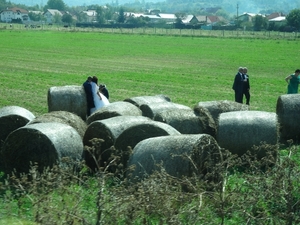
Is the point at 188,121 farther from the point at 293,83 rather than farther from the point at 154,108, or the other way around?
the point at 293,83

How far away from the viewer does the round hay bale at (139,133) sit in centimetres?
1252

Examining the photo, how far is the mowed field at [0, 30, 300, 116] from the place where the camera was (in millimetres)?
28220

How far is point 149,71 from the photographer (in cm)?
4138

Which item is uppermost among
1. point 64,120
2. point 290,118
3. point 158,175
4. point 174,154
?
point 158,175

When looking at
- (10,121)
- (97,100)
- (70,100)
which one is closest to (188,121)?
(10,121)

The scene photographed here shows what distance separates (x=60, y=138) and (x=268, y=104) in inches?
555

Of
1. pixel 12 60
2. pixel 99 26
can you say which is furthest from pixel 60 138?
pixel 99 26

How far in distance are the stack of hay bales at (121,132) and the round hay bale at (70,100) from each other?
6.28 m

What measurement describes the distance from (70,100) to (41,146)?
25.7 feet

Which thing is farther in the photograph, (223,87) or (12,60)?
(12,60)

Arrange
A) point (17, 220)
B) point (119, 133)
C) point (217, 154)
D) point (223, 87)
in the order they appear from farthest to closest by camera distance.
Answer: point (223, 87) < point (119, 133) < point (217, 154) < point (17, 220)

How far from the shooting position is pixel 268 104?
25.2m

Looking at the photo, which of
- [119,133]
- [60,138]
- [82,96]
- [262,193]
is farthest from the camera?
[82,96]

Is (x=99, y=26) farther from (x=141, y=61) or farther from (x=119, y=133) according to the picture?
(x=119, y=133)
